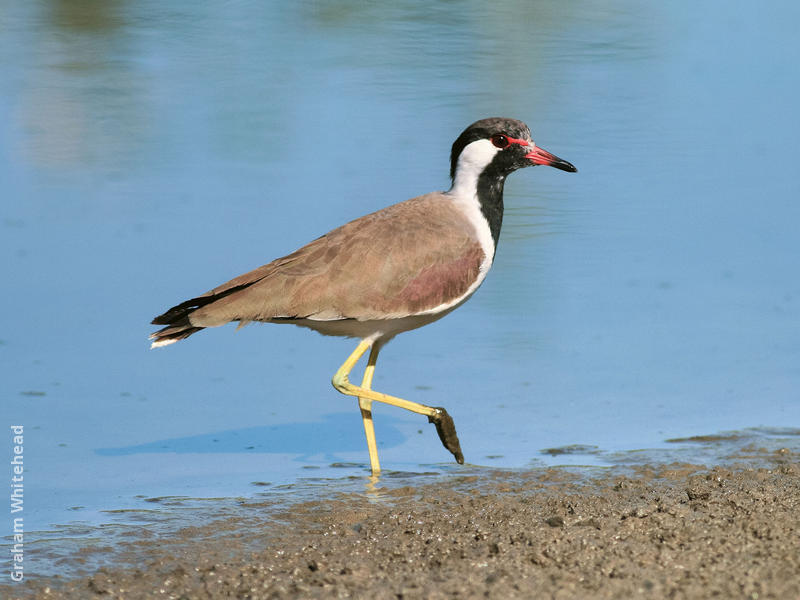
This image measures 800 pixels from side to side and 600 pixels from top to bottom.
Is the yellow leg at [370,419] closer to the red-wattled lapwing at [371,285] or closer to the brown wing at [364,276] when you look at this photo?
the red-wattled lapwing at [371,285]

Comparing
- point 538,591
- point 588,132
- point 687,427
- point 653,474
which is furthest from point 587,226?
point 538,591

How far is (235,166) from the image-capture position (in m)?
10.7

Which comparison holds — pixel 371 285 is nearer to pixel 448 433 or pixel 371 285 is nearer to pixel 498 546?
pixel 448 433

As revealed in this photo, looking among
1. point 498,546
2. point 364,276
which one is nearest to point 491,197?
point 364,276

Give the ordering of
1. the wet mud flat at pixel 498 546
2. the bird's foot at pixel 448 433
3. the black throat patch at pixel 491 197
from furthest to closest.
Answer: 1. the black throat patch at pixel 491 197
2. the bird's foot at pixel 448 433
3. the wet mud flat at pixel 498 546

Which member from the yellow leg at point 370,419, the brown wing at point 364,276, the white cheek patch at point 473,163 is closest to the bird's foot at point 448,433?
the yellow leg at point 370,419

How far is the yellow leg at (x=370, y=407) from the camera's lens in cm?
657

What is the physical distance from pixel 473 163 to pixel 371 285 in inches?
43.9

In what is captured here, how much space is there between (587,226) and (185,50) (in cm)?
593

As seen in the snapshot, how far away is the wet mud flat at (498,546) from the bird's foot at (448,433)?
399mm

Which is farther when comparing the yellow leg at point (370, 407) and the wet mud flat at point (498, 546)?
the yellow leg at point (370, 407)

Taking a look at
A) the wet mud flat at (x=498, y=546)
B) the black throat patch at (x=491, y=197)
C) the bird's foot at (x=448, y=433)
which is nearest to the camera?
the wet mud flat at (x=498, y=546)

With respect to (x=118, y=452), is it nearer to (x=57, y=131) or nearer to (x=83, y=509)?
(x=83, y=509)

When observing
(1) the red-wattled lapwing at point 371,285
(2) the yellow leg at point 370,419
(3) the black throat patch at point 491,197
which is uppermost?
(3) the black throat patch at point 491,197
